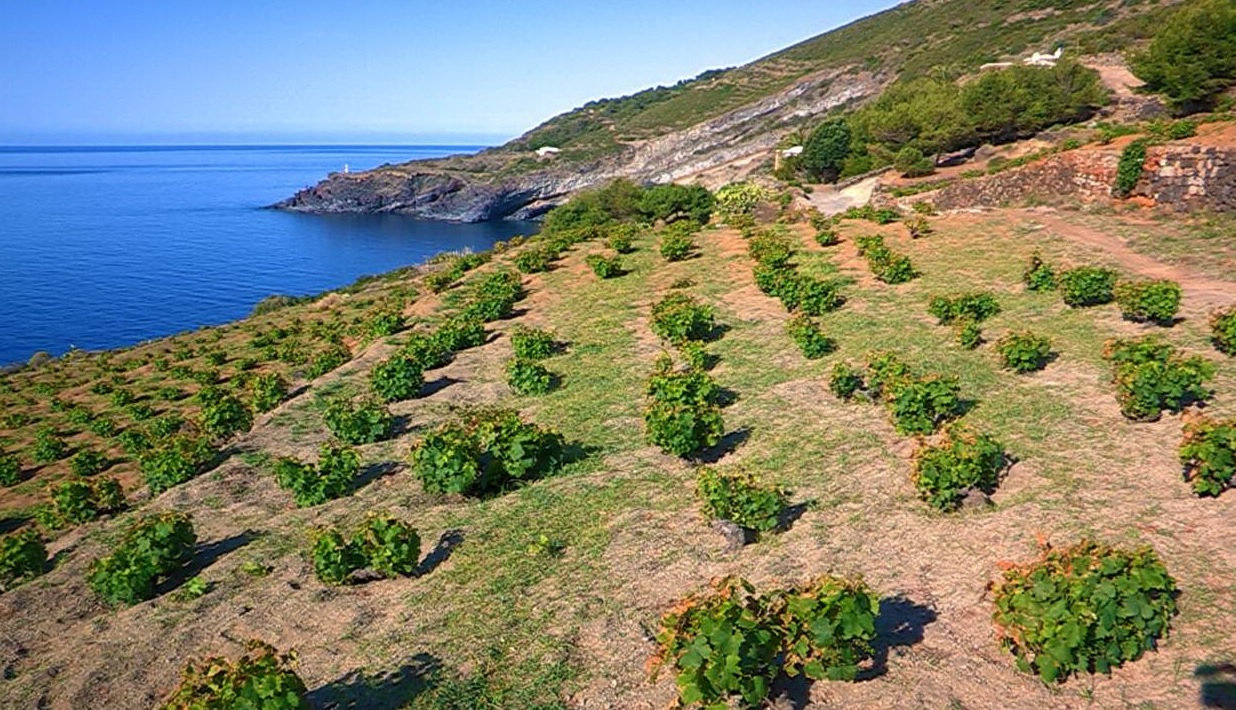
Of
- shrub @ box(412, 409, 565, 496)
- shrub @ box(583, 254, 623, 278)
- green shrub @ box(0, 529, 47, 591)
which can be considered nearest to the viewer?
green shrub @ box(0, 529, 47, 591)

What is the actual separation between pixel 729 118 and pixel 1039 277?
125155 millimetres

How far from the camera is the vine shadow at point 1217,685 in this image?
642 centimetres

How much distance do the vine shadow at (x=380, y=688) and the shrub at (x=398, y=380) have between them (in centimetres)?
1112

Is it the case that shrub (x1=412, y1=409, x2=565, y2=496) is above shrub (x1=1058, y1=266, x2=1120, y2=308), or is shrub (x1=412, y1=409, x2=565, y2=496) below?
below

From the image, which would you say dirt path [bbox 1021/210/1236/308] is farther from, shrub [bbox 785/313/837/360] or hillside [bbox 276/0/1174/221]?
hillside [bbox 276/0/1174/221]

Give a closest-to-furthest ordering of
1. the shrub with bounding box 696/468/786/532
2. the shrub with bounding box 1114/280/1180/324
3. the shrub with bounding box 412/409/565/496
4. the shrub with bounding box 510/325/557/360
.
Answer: the shrub with bounding box 696/468/786/532 < the shrub with bounding box 412/409/565/496 < the shrub with bounding box 1114/280/1180/324 < the shrub with bounding box 510/325/557/360

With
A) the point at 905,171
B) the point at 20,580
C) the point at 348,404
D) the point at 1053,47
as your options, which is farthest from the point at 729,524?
Answer: the point at 1053,47

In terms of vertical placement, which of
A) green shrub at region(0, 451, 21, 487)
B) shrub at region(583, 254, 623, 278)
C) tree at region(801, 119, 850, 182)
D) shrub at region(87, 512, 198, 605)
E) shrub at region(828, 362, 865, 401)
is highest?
tree at region(801, 119, 850, 182)

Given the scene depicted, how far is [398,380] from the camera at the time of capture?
18984 mm

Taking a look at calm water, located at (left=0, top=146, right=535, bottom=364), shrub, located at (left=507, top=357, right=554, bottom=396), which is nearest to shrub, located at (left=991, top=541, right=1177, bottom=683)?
shrub, located at (left=507, top=357, right=554, bottom=396)

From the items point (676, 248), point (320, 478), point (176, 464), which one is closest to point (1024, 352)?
point (320, 478)

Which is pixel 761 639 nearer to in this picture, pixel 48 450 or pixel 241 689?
pixel 241 689

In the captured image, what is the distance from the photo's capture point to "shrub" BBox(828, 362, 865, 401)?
590 inches

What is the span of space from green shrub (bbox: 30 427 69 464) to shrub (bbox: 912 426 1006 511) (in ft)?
87.8
